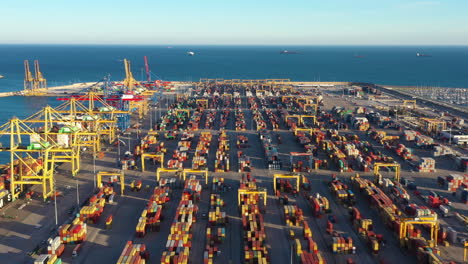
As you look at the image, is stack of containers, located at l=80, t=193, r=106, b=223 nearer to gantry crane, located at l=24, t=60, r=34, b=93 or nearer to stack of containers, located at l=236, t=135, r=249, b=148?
stack of containers, located at l=236, t=135, r=249, b=148

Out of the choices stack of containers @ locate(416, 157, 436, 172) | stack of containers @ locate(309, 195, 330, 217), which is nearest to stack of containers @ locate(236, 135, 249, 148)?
stack of containers @ locate(309, 195, 330, 217)

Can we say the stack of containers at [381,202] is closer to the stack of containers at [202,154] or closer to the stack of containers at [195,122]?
the stack of containers at [202,154]

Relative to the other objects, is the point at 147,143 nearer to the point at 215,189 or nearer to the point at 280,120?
the point at 215,189

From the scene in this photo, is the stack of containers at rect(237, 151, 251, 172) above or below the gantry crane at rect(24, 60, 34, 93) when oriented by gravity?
below

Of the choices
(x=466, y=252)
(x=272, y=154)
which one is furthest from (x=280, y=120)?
(x=466, y=252)

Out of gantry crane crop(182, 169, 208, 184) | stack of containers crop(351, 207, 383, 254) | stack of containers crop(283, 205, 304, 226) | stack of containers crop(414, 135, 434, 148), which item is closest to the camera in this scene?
stack of containers crop(351, 207, 383, 254)

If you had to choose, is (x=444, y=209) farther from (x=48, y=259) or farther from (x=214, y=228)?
(x=48, y=259)
